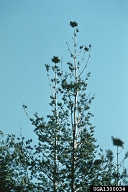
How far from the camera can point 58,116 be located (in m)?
17.3

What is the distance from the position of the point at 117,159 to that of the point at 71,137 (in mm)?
2892

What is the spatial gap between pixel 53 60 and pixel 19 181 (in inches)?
303

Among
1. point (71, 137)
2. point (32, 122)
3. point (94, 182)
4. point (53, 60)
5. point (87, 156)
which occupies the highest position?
point (53, 60)

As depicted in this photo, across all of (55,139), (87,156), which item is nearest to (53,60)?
(55,139)

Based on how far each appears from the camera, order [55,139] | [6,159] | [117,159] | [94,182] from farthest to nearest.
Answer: [6,159], [55,139], [94,182], [117,159]

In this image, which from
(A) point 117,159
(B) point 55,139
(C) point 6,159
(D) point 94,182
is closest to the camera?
(A) point 117,159

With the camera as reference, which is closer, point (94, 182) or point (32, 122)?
point (94, 182)

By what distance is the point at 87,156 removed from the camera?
1541 cm

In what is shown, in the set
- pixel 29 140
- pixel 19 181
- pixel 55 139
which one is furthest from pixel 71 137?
pixel 19 181

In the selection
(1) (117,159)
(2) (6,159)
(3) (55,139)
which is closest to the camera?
(1) (117,159)

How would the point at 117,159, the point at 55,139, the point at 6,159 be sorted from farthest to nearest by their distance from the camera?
the point at 6,159
the point at 55,139
the point at 117,159

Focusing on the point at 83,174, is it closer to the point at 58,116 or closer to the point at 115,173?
the point at 115,173

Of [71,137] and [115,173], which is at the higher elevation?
[71,137]

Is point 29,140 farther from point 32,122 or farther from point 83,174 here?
point 83,174
